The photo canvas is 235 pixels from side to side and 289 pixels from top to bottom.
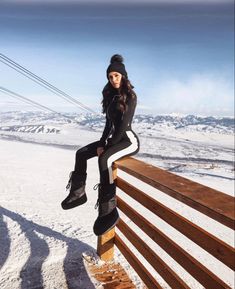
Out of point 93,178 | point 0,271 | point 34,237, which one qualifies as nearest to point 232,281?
point 34,237

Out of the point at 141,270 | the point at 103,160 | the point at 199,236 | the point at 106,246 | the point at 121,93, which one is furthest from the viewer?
the point at 106,246

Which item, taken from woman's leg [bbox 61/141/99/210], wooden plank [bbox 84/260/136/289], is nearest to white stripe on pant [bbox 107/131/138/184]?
woman's leg [bbox 61/141/99/210]

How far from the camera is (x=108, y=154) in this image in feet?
11.7

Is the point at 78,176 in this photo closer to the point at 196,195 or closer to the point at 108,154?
the point at 108,154

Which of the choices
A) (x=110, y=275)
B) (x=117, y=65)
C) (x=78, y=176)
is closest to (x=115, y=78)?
(x=117, y=65)

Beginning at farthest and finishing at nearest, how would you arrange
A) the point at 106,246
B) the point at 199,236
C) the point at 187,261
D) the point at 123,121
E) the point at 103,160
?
the point at 106,246
the point at 123,121
the point at 103,160
the point at 187,261
the point at 199,236

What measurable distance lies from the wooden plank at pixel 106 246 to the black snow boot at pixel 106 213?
0.78 meters

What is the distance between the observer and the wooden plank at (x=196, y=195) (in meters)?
1.69

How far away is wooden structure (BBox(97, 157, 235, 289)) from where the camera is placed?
1826 mm

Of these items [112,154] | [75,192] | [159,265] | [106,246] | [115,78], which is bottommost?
[106,246]

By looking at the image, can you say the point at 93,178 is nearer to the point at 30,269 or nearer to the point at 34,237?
the point at 34,237

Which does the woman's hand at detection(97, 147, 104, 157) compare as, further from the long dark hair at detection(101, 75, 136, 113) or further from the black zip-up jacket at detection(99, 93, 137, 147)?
the long dark hair at detection(101, 75, 136, 113)

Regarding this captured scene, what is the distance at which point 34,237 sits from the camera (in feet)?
17.0

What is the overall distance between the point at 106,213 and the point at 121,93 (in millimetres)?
1446
